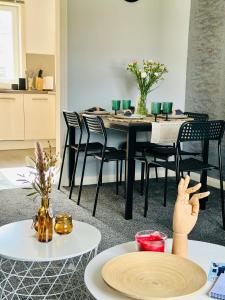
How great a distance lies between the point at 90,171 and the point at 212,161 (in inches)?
53.3

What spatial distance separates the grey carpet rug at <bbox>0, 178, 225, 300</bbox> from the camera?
2.77 m

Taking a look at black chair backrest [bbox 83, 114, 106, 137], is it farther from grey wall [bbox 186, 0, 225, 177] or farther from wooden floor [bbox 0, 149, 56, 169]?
wooden floor [bbox 0, 149, 56, 169]

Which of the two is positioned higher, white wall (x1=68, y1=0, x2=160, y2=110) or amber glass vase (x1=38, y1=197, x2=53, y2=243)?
white wall (x1=68, y1=0, x2=160, y2=110)

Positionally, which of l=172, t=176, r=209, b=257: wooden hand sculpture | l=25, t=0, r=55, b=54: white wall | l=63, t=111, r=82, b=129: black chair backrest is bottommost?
l=172, t=176, r=209, b=257: wooden hand sculpture

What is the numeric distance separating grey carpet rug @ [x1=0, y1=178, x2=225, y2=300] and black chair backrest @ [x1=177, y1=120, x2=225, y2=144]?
0.70 metres

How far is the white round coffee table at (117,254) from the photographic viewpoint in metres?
1.06

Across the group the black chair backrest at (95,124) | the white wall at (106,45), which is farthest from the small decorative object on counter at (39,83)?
the black chair backrest at (95,124)

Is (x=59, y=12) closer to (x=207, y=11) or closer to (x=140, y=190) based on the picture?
(x=207, y=11)

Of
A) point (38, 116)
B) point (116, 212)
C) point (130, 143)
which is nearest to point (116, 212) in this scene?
point (116, 212)

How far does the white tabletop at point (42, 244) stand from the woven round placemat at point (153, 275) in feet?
0.87

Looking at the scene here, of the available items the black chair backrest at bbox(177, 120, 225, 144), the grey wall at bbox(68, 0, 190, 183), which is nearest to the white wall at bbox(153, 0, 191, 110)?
the grey wall at bbox(68, 0, 190, 183)

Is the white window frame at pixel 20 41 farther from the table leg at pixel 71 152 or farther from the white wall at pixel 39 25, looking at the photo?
the table leg at pixel 71 152

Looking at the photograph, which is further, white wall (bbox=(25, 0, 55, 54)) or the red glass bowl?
white wall (bbox=(25, 0, 55, 54))

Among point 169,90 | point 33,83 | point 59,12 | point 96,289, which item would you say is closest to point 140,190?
point 169,90
